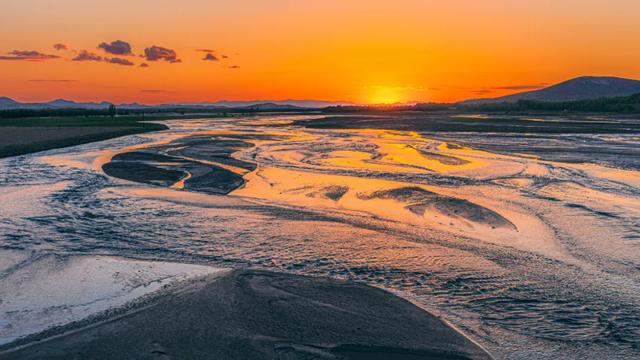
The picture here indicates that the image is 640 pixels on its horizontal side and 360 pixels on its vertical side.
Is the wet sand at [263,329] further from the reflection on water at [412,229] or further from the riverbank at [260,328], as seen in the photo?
the reflection on water at [412,229]

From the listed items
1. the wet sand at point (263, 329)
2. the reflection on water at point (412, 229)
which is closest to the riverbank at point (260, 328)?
the wet sand at point (263, 329)

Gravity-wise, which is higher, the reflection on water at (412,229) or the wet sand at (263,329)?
the reflection on water at (412,229)

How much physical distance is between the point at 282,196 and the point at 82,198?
6086 millimetres

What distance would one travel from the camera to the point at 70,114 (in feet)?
325

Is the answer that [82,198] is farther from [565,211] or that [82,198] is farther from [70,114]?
[70,114]

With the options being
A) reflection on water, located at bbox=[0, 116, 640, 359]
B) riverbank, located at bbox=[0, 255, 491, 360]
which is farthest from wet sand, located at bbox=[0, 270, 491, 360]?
reflection on water, located at bbox=[0, 116, 640, 359]

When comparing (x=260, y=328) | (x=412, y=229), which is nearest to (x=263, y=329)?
(x=260, y=328)

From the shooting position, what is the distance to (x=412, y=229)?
1148cm

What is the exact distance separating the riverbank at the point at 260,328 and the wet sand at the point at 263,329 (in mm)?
12

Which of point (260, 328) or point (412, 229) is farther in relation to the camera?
point (412, 229)

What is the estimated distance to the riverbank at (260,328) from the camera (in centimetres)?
583

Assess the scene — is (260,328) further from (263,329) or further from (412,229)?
(412,229)

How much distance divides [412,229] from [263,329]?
5.91 m

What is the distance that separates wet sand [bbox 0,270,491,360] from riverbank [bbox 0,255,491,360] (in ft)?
0.04
